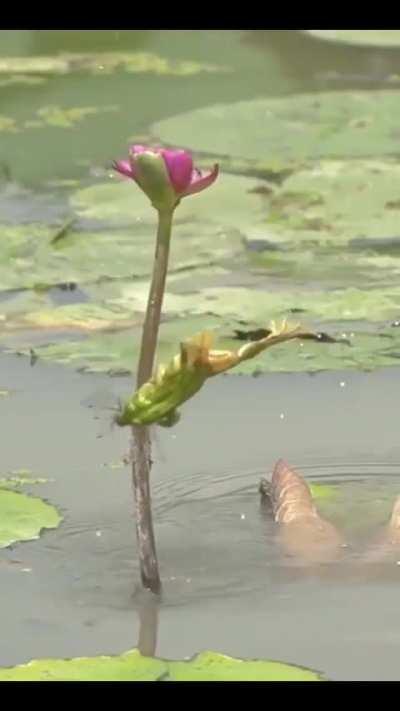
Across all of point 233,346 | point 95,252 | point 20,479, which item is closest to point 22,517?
point 20,479

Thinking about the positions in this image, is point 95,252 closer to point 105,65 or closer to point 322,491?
point 322,491

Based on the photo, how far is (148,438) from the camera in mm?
2547

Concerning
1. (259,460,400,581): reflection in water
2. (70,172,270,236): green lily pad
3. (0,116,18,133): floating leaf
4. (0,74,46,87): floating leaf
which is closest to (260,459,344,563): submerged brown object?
(259,460,400,581): reflection in water

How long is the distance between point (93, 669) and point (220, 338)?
139cm

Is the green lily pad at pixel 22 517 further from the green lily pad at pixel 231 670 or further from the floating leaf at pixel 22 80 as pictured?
the floating leaf at pixel 22 80

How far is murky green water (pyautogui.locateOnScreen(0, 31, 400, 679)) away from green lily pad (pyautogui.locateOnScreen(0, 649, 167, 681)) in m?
0.09

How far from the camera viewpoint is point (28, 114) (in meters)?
5.99

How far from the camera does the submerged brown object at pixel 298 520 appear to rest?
2.81 m

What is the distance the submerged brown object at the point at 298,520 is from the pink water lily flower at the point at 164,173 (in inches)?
24.5

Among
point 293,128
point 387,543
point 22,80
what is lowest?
point 387,543

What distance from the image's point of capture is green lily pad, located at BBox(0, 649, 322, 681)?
7.63ft

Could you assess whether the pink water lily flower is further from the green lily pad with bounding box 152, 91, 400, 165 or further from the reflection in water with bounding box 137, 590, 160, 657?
the green lily pad with bounding box 152, 91, 400, 165

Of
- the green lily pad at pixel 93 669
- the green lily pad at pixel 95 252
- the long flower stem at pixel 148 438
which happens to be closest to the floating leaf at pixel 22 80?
the green lily pad at pixel 95 252

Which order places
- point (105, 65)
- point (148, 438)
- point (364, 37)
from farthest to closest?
point (364, 37), point (105, 65), point (148, 438)
